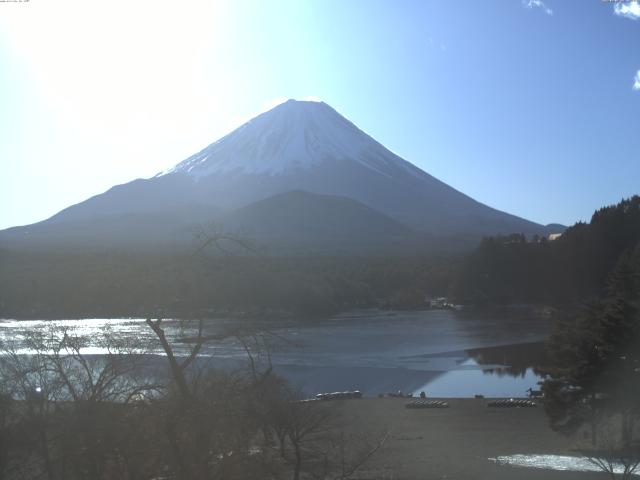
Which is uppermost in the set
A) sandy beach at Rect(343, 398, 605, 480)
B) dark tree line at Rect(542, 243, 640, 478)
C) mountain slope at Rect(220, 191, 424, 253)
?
mountain slope at Rect(220, 191, 424, 253)

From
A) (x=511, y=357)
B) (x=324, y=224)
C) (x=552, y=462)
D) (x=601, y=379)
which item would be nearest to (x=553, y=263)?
(x=511, y=357)

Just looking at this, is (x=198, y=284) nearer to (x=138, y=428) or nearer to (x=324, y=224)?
(x=138, y=428)

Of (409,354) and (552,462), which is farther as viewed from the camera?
(409,354)

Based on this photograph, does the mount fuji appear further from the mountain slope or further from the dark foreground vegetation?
the dark foreground vegetation

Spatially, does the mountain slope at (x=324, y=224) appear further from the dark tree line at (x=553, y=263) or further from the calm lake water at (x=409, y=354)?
the calm lake water at (x=409, y=354)

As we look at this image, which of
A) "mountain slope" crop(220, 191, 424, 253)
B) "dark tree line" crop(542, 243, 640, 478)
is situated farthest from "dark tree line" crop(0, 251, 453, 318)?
"mountain slope" crop(220, 191, 424, 253)

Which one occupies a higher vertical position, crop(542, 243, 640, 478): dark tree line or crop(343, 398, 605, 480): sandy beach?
crop(542, 243, 640, 478): dark tree line

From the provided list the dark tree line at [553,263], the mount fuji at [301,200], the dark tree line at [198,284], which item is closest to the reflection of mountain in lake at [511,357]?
the dark tree line at [198,284]
